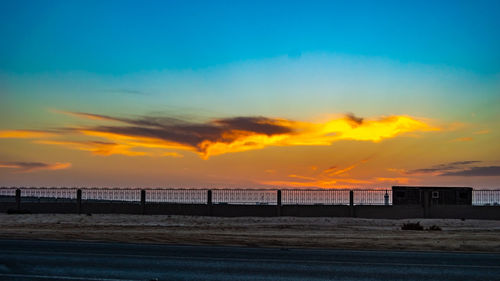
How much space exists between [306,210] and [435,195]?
10.9 meters

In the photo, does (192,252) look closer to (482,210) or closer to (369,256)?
(369,256)

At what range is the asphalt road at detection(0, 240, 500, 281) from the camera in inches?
481

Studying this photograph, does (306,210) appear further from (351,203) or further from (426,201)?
(426,201)

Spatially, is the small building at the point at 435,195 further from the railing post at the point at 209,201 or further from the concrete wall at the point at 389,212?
the railing post at the point at 209,201

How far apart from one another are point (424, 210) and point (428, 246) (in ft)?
78.8

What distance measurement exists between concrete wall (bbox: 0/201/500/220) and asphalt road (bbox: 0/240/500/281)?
25.0m

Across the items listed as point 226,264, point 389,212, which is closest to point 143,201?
point 389,212

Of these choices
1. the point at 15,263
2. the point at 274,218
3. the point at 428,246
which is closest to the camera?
the point at 15,263

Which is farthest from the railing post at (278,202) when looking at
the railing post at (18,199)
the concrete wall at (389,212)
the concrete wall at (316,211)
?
the railing post at (18,199)

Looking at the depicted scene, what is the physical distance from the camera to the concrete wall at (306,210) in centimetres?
4259

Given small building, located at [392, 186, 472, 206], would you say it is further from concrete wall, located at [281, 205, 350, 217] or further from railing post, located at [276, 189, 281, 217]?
railing post, located at [276, 189, 281, 217]

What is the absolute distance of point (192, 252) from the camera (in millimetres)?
16562

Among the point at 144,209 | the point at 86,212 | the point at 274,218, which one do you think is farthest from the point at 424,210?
the point at 86,212

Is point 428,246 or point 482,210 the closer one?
point 428,246
